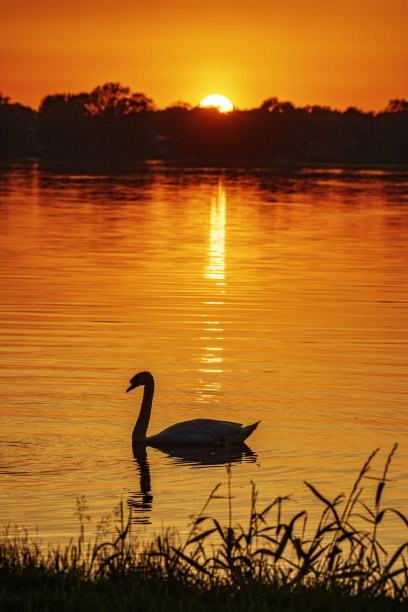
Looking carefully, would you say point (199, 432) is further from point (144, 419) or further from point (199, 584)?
point (199, 584)

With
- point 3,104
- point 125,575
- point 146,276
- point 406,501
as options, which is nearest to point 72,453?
point 406,501

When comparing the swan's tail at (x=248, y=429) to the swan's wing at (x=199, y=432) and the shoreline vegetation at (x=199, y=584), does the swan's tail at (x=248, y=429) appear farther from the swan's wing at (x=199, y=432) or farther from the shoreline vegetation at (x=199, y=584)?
the shoreline vegetation at (x=199, y=584)

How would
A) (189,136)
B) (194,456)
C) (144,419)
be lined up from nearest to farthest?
(194,456)
(144,419)
(189,136)

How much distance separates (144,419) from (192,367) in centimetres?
324

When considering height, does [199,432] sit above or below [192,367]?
above

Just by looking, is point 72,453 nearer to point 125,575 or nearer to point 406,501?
point 406,501

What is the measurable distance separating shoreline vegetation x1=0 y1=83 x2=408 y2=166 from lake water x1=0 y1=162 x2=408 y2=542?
124 metres

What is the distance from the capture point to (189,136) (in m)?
171

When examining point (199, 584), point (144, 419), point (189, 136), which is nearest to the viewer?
point (199, 584)

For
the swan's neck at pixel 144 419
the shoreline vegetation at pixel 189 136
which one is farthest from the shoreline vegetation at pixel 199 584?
the shoreline vegetation at pixel 189 136

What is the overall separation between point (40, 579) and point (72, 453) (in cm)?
452

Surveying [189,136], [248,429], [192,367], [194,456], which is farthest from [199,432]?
[189,136]

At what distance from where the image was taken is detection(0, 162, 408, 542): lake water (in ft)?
33.4

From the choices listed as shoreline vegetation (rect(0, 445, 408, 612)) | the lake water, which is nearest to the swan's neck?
the lake water
